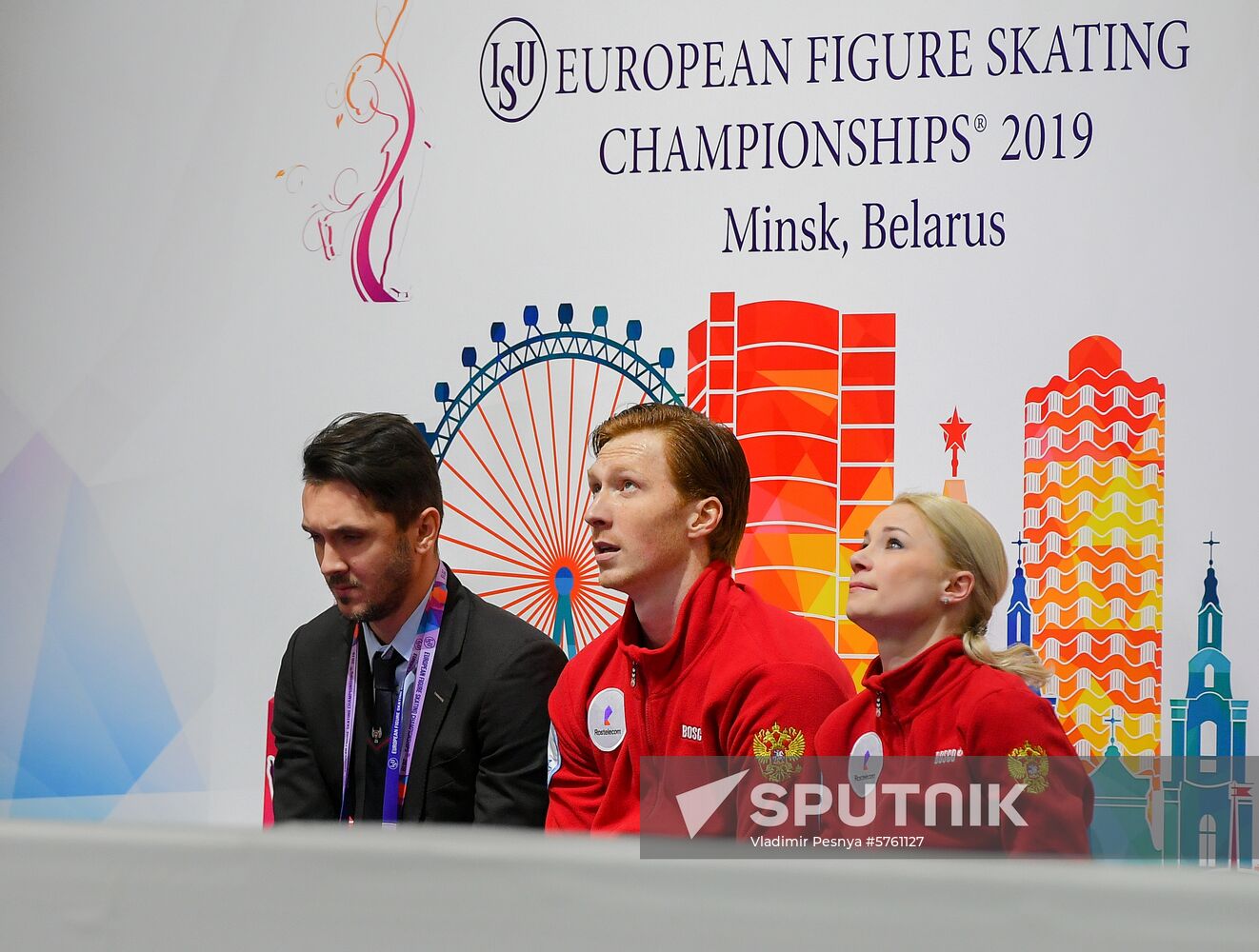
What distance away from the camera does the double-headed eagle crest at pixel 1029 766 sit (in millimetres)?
2098

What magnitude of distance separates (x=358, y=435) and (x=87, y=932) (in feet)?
7.88

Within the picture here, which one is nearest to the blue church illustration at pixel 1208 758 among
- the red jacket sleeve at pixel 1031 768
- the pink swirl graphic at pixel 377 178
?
the red jacket sleeve at pixel 1031 768

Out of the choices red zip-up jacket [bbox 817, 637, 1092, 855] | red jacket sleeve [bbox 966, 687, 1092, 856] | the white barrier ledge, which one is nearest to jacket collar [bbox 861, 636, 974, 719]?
red zip-up jacket [bbox 817, 637, 1092, 855]

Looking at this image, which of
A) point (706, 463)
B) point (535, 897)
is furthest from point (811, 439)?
point (535, 897)

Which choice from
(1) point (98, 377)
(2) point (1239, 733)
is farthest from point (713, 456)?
(1) point (98, 377)

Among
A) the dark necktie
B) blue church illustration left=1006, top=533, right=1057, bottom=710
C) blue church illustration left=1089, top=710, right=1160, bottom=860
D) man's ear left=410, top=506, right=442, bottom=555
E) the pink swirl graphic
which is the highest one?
the pink swirl graphic

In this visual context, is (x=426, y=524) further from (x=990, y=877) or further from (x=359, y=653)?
(x=990, y=877)

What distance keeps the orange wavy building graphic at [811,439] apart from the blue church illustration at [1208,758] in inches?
29.6

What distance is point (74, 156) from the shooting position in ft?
13.1

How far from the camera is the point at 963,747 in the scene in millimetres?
2180

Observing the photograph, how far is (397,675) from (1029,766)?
1.15m

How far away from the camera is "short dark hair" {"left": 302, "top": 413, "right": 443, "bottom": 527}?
2.66 metres

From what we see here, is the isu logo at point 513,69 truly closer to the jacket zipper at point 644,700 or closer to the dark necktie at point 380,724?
the dark necktie at point 380,724

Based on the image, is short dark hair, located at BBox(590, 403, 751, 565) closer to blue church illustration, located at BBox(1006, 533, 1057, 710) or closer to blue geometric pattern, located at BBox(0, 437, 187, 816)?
blue church illustration, located at BBox(1006, 533, 1057, 710)
